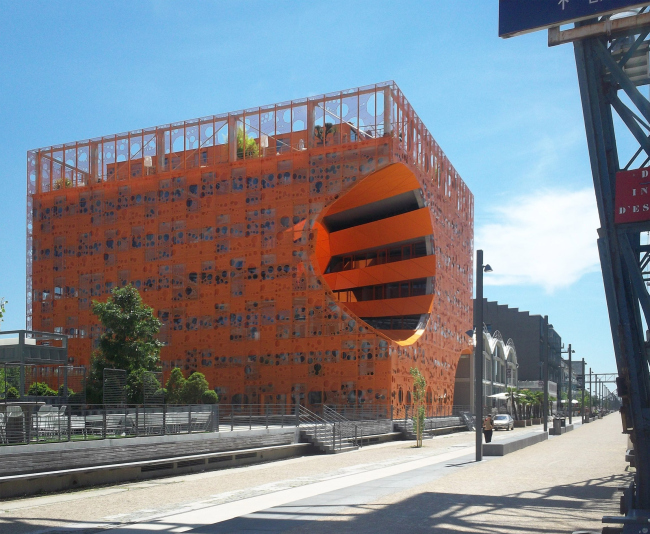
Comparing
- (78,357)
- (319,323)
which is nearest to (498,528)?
(319,323)

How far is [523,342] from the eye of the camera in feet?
409

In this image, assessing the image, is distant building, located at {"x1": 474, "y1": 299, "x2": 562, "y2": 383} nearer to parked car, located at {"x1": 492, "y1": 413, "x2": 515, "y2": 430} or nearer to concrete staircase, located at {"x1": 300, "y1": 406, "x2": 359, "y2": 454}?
parked car, located at {"x1": 492, "y1": 413, "x2": 515, "y2": 430}

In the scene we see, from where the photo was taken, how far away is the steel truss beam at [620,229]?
12852 millimetres

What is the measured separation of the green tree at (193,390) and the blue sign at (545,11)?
127 feet

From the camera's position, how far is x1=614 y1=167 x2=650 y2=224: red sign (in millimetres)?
12672

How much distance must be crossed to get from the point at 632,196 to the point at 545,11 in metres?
3.69

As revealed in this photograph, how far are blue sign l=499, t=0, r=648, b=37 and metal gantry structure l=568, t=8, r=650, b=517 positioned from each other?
1.16ft

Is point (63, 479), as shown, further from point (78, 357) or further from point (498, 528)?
point (78, 357)

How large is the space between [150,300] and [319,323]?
1514 centimetres

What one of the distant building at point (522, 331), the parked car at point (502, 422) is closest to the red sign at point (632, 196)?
the parked car at point (502, 422)

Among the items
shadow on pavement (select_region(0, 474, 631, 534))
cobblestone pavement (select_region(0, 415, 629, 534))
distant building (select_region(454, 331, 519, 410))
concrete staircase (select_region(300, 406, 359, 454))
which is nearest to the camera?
shadow on pavement (select_region(0, 474, 631, 534))

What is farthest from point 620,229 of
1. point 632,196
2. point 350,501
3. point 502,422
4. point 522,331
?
point 522,331

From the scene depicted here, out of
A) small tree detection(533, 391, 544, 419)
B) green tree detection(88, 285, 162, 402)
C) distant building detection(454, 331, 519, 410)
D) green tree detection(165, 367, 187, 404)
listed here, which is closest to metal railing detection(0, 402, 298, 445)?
green tree detection(88, 285, 162, 402)

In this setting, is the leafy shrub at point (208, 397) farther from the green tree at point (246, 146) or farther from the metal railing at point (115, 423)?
the green tree at point (246, 146)
